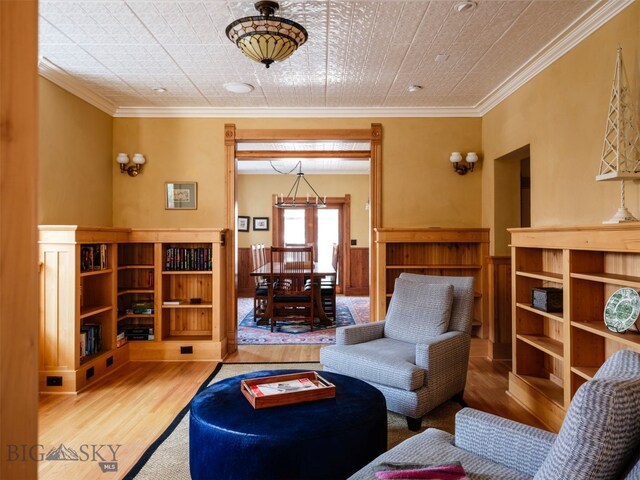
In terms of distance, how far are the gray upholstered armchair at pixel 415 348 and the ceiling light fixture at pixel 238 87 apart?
7.66 ft

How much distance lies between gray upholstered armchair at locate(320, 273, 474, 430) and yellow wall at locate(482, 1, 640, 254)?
98 centimetres

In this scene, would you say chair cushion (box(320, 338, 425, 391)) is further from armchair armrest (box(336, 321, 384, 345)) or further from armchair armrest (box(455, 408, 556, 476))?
armchair armrest (box(455, 408, 556, 476))

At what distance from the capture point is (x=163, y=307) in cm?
459

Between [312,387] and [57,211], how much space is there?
9.88 feet

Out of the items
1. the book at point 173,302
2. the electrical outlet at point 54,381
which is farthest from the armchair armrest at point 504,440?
the book at point 173,302

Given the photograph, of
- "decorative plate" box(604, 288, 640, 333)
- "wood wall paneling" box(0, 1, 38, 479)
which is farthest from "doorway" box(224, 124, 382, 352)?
"wood wall paneling" box(0, 1, 38, 479)

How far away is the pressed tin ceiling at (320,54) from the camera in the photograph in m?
2.72

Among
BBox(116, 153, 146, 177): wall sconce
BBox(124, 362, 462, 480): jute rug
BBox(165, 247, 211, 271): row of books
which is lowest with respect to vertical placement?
BBox(124, 362, 462, 480): jute rug

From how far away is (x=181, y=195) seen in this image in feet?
15.9

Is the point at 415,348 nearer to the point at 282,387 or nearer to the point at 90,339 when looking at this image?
the point at 282,387

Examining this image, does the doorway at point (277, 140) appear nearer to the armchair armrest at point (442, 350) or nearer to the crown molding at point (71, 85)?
the crown molding at point (71, 85)

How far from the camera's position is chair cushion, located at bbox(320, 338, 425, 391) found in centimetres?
273

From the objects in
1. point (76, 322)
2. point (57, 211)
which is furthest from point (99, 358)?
point (57, 211)

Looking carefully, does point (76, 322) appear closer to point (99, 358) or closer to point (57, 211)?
point (99, 358)
